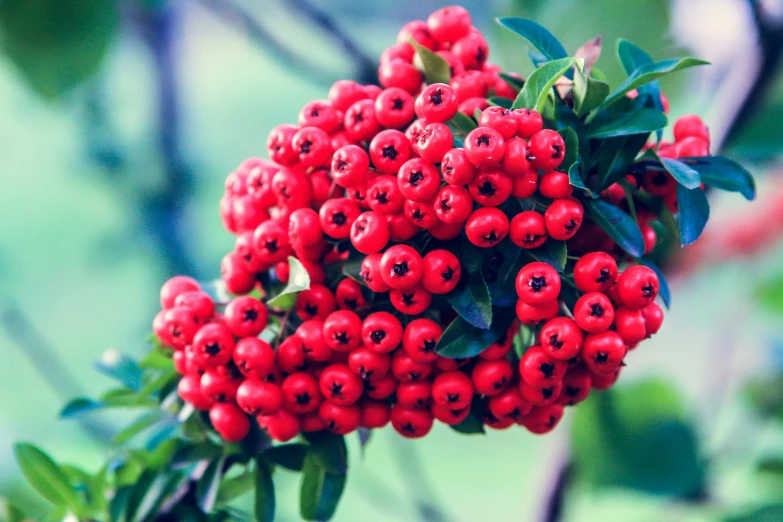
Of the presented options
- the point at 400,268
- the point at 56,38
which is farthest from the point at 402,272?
Result: the point at 56,38

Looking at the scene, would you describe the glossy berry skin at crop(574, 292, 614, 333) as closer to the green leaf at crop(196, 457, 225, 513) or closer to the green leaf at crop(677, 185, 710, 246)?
the green leaf at crop(677, 185, 710, 246)

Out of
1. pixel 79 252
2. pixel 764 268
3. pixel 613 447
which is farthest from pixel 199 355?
pixel 79 252

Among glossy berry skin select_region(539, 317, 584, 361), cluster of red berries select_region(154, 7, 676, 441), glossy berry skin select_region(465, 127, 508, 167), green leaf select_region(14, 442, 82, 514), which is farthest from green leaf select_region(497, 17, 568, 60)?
green leaf select_region(14, 442, 82, 514)

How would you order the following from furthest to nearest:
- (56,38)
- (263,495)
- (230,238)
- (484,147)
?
(230,238) → (56,38) → (263,495) → (484,147)

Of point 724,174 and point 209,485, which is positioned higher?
point 724,174

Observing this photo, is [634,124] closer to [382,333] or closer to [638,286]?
[638,286]

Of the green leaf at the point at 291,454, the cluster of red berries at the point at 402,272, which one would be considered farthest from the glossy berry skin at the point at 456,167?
the green leaf at the point at 291,454

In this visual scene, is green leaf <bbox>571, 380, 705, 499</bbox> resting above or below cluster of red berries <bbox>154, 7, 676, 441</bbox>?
below

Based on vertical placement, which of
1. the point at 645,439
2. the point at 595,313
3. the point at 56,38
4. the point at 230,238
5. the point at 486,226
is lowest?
the point at 645,439
